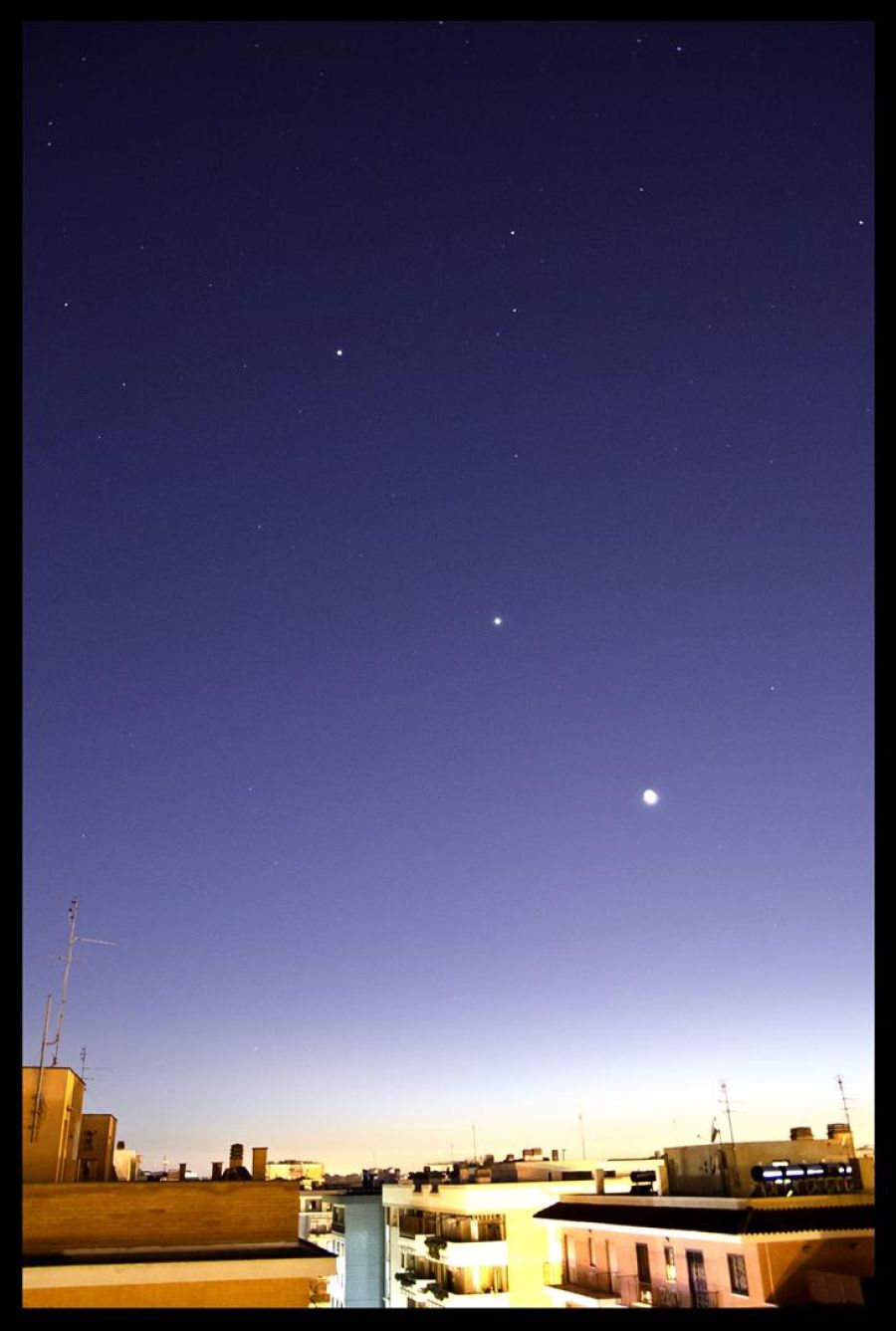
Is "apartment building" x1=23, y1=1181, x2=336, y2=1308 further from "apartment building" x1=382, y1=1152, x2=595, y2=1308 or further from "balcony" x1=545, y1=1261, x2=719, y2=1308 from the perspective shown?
"apartment building" x1=382, y1=1152, x2=595, y2=1308

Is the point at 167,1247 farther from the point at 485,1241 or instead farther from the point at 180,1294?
the point at 485,1241

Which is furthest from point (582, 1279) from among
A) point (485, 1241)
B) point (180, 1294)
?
point (180, 1294)

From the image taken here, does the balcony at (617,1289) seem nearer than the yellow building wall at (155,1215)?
No

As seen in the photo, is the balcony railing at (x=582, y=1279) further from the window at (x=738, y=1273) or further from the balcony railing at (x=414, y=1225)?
the balcony railing at (x=414, y=1225)

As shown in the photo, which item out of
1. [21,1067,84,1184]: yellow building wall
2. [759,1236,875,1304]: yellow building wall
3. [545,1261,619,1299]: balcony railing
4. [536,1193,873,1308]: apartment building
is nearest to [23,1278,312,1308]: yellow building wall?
[21,1067,84,1184]: yellow building wall

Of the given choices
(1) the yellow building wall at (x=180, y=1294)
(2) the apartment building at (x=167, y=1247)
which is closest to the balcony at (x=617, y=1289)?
(2) the apartment building at (x=167, y=1247)
